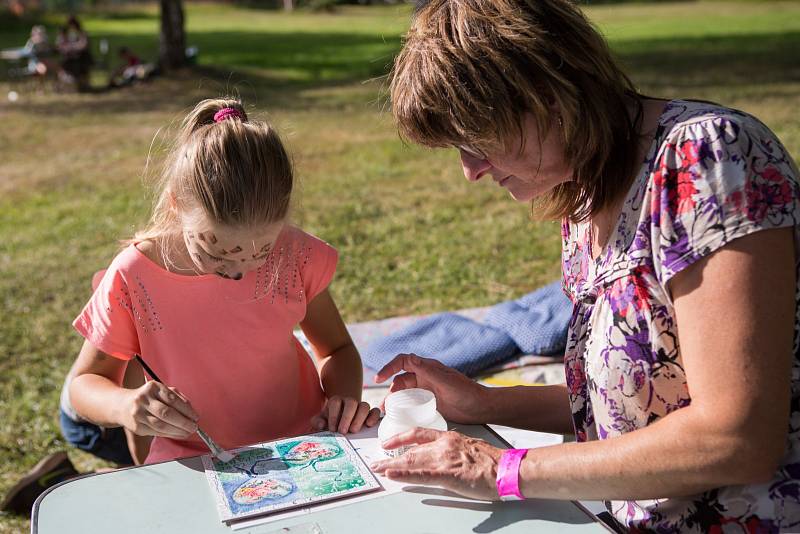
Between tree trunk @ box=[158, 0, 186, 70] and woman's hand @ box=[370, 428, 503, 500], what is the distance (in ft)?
47.7

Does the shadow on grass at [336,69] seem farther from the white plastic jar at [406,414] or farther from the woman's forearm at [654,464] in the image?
the woman's forearm at [654,464]

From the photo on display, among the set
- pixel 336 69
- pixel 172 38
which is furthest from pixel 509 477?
pixel 336 69

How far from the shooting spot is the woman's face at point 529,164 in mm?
1544

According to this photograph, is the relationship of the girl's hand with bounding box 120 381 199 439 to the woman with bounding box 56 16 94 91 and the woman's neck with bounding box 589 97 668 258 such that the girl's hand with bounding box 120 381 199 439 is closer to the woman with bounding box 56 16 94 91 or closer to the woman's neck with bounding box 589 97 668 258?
the woman's neck with bounding box 589 97 668 258

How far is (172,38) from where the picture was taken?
50.4 feet

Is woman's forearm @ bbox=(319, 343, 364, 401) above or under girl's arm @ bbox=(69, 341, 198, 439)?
under

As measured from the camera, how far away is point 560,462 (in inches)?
56.1

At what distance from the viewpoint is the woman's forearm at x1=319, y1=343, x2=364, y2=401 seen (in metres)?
2.29

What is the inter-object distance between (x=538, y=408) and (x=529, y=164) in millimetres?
650

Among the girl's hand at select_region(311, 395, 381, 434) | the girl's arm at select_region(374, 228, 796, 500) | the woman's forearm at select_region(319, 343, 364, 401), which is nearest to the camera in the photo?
the girl's arm at select_region(374, 228, 796, 500)

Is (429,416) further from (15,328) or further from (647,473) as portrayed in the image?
(15,328)

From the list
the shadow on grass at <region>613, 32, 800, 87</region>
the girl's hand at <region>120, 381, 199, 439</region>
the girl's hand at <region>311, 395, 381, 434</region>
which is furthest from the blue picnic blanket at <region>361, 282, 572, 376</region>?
the shadow on grass at <region>613, 32, 800, 87</region>

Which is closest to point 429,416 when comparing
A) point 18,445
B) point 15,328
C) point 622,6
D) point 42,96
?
point 18,445

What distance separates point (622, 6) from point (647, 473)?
32.2 m
